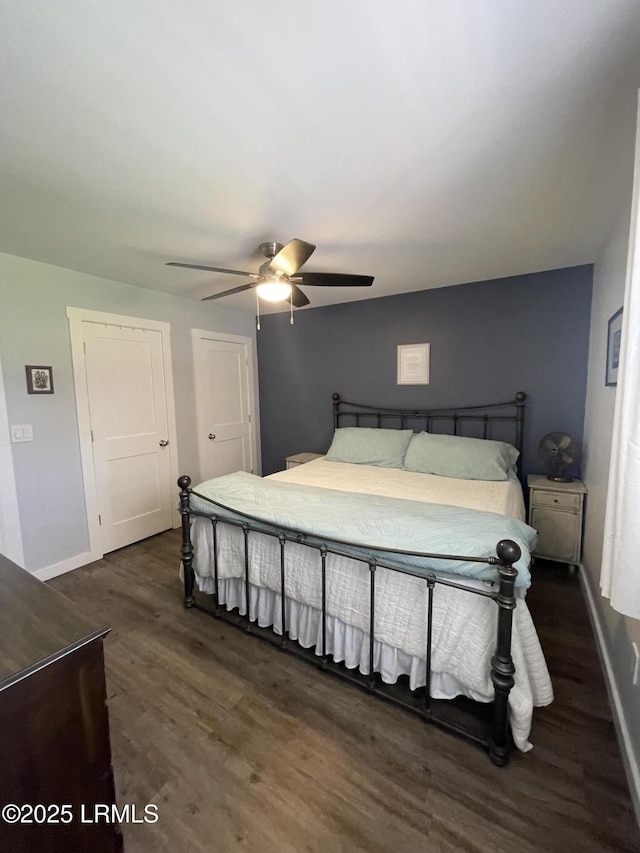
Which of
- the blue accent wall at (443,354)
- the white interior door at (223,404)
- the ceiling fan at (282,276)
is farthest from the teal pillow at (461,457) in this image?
the white interior door at (223,404)

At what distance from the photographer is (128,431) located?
10.8ft

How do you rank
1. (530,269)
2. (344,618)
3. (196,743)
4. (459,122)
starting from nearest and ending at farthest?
(459,122)
(196,743)
(344,618)
(530,269)

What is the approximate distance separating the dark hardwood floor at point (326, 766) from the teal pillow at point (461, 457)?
1223 mm

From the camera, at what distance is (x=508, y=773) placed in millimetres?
1341

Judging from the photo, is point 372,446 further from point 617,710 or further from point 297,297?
point 617,710

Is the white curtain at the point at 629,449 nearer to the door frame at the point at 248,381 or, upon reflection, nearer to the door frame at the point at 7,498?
the door frame at the point at 7,498

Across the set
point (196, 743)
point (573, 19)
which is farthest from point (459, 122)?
point (196, 743)

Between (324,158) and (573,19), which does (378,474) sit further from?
(573,19)

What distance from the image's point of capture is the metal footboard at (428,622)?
131 centimetres

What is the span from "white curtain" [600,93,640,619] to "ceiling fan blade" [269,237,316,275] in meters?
1.33

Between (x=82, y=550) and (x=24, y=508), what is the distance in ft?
1.96

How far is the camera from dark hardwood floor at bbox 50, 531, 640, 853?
1.16 meters

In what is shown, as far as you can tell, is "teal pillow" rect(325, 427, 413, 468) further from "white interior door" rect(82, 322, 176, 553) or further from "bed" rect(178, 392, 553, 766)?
"white interior door" rect(82, 322, 176, 553)

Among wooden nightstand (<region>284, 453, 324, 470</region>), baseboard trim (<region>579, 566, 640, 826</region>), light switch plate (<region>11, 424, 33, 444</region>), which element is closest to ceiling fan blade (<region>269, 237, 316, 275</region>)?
light switch plate (<region>11, 424, 33, 444</region>)
